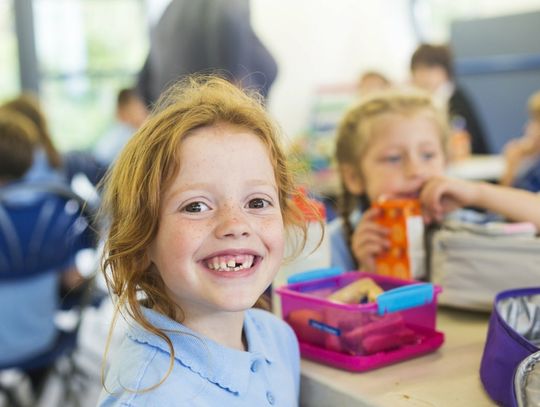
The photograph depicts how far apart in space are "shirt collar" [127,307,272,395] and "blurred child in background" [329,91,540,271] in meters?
0.43

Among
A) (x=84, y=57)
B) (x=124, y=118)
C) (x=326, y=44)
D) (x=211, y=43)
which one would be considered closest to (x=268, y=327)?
(x=211, y=43)

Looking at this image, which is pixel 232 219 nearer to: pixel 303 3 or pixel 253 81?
pixel 253 81

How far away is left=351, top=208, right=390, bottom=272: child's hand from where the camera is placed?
1.24 m

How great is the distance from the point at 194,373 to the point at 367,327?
245 millimetres

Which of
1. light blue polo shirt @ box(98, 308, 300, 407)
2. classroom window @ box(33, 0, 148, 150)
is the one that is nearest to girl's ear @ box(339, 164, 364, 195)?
light blue polo shirt @ box(98, 308, 300, 407)

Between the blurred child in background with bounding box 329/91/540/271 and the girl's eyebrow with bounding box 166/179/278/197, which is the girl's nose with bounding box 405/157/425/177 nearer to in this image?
the blurred child in background with bounding box 329/91/540/271

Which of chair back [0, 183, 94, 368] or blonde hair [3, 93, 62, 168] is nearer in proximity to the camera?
chair back [0, 183, 94, 368]

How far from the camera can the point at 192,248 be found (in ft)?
2.77

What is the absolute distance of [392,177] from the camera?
146cm

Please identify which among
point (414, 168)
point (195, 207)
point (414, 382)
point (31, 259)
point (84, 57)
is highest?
point (195, 207)

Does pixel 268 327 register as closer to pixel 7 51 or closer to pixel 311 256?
pixel 311 256

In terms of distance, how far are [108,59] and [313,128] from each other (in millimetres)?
1547

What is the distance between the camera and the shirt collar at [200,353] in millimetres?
855

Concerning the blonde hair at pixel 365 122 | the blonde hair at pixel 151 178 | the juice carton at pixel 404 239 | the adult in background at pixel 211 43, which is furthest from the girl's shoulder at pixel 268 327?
the adult in background at pixel 211 43
